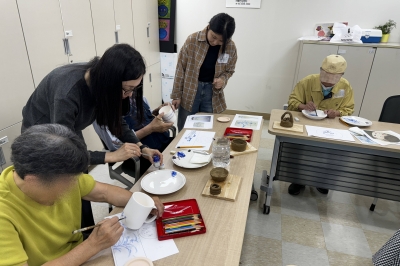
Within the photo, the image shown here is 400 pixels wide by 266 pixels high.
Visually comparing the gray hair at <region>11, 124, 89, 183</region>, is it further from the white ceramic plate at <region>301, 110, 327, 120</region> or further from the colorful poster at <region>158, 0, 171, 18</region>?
the colorful poster at <region>158, 0, 171, 18</region>

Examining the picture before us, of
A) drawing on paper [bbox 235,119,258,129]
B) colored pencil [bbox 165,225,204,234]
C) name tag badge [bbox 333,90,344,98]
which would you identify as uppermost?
name tag badge [bbox 333,90,344,98]

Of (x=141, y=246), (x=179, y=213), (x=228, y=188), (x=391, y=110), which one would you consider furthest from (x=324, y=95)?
(x=141, y=246)

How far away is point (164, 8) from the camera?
411cm

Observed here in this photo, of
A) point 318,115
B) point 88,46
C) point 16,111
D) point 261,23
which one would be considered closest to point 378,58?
point 261,23

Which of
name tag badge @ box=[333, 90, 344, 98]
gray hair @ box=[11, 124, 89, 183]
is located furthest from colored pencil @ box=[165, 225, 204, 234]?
name tag badge @ box=[333, 90, 344, 98]

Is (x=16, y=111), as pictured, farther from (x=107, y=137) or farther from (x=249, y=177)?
(x=249, y=177)

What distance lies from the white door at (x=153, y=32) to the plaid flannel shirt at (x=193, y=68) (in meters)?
1.65

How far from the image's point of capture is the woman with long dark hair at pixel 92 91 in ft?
3.74

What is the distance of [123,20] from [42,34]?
131 centimetres

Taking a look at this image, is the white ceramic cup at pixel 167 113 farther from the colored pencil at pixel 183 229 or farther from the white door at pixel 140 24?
the white door at pixel 140 24

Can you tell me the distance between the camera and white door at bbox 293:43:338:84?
348 cm

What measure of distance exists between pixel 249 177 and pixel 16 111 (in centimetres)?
175

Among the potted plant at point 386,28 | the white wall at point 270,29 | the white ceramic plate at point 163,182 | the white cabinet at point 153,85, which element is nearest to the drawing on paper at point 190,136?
the white ceramic plate at point 163,182

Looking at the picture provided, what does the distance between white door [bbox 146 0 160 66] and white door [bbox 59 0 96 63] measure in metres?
1.35
